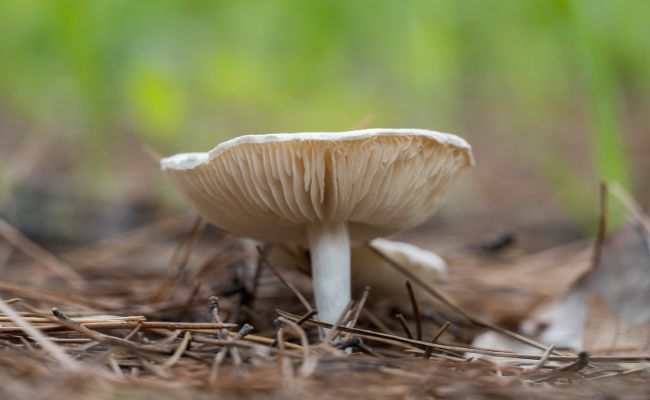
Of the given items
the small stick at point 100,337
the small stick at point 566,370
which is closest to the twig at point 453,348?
the small stick at point 566,370

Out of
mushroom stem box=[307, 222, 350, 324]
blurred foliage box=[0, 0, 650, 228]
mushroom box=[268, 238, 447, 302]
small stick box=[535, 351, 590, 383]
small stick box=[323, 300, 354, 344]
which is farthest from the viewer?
blurred foliage box=[0, 0, 650, 228]

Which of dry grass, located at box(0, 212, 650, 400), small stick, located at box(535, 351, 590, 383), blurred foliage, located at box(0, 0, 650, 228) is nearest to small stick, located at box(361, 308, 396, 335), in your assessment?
dry grass, located at box(0, 212, 650, 400)

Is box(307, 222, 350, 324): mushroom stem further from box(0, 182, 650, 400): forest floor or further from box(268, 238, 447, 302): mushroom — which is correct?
box(268, 238, 447, 302): mushroom

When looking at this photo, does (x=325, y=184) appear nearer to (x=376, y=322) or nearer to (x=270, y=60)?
(x=376, y=322)

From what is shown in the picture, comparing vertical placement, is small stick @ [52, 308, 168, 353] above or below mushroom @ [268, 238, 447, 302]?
below

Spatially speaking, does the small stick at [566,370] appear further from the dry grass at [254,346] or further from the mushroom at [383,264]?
the mushroom at [383,264]

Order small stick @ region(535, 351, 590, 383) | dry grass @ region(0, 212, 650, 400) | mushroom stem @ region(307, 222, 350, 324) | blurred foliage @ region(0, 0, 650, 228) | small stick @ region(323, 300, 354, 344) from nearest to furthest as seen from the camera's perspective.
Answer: dry grass @ region(0, 212, 650, 400), small stick @ region(535, 351, 590, 383), small stick @ region(323, 300, 354, 344), mushroom stem @ region(307, 222, 350, 324), blurred foliage @ region(0, 0, 650, 228)

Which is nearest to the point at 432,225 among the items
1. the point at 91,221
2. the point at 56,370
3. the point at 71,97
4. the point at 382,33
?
the point at 382,33

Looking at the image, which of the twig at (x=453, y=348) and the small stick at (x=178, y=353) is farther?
the twig at (x=453, y=348)
